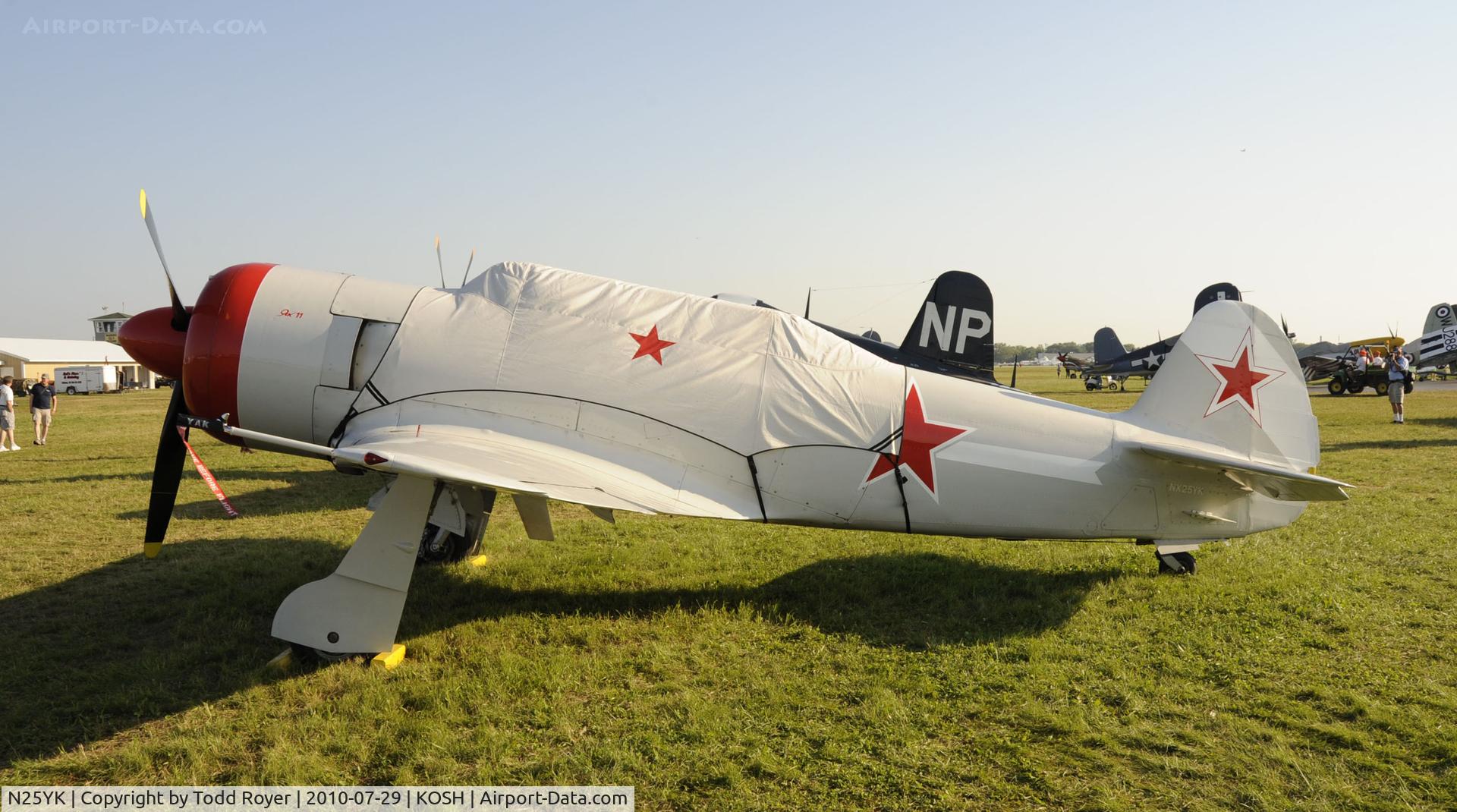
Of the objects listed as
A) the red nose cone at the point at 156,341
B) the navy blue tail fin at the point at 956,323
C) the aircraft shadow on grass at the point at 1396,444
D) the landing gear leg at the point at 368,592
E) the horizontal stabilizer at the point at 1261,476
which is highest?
the navy blue tail fin at the point at 956,323

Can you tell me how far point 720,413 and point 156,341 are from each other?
4324 mm

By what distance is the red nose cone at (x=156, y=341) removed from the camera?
585cm

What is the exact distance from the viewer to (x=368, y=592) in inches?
185

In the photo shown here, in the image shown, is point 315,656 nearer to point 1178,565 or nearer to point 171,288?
point 171,288

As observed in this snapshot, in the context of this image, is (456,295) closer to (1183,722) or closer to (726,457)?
(726,457)

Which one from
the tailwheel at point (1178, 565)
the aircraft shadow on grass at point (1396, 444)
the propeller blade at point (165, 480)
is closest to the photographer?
the propeller blade at point (165, 480)

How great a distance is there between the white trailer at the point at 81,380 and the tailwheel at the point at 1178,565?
61326mm

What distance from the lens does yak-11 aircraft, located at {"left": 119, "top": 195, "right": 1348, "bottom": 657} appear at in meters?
5.21

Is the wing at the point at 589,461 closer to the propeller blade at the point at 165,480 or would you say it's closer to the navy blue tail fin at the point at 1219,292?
the propeller blade at the point at 165,480

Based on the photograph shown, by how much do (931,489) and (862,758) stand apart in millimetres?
2061

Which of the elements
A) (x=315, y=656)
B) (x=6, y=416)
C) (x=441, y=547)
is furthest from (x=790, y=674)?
(x=6, y=416)

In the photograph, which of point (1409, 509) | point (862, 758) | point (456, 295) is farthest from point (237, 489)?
point (1409, 509)

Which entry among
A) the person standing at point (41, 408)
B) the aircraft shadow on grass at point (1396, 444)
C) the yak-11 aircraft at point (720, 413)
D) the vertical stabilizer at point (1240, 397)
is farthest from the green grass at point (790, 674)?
the person standing at point (41, 408)

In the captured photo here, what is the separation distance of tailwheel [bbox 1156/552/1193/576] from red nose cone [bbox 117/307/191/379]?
7.69m
